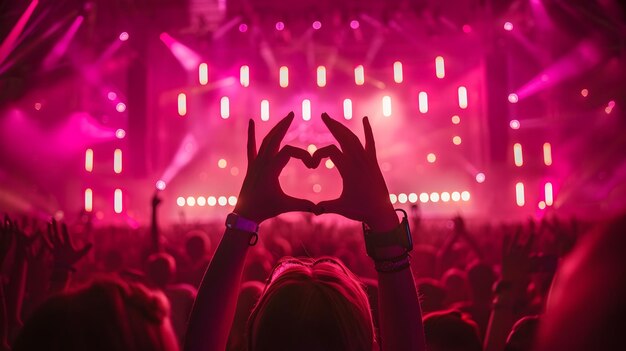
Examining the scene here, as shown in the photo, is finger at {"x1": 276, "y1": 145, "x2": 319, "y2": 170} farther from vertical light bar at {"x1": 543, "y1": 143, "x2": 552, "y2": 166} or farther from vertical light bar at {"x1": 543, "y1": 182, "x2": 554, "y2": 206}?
vertical light bar at {"x1": 543, "y1": 143, "x2": 552, "y2": 166}

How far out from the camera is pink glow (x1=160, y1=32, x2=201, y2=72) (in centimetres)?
1927

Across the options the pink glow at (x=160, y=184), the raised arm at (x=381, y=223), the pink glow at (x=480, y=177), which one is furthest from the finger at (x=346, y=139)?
the pink glow at (x=480, y=177)

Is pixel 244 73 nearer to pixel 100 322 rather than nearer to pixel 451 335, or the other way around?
pixel 451 335

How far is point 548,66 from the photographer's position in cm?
1720

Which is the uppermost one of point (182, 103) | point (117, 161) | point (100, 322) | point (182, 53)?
point (182, 53)

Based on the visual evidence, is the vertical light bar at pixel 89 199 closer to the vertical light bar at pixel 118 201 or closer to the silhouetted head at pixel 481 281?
the vertical light bar at pixel 118 201

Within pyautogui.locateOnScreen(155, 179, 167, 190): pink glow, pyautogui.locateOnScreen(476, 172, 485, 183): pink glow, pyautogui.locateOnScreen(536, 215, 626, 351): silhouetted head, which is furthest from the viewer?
pyautogui.locateOnScreen(476, 172, 485, 183): pink glow

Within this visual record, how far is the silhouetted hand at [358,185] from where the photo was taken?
4.81 ft

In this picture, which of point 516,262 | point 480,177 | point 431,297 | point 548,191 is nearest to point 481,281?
point 431,297

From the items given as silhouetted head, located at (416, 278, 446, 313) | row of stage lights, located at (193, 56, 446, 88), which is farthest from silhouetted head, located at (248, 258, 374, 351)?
row of stage lights, located at (193, 56, 446, 88)

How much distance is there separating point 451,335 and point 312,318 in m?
1.34

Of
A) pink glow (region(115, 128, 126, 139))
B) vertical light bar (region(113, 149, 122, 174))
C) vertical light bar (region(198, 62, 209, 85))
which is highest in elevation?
vertical light bar (region(198, 62, 209, 85))

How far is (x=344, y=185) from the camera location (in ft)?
4.87

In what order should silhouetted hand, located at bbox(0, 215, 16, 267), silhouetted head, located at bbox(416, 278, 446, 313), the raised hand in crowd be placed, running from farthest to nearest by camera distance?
silhouetted head, located at bbox(416, 278, 446, 313)
silhouetted hand, located at bbox(0, 215, 16, 267)
the raised hand in crowd
